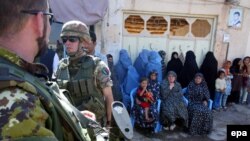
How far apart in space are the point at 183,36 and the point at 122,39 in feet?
5.47

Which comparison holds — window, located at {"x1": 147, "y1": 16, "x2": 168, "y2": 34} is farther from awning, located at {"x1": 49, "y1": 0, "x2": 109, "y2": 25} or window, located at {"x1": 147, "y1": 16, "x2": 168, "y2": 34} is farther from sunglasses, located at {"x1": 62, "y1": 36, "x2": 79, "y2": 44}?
sunglasses, located at {"x1": 62, "y1": 36, "x2": 79, "y2": 44}

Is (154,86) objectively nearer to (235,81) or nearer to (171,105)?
(171,105)

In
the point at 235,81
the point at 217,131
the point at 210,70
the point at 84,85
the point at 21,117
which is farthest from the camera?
the point at 235,81

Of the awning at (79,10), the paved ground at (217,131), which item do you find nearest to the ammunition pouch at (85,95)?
the paved ground at (217,131)

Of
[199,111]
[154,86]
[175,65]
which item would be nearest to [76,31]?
[154,86]

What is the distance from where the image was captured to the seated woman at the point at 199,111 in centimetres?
531

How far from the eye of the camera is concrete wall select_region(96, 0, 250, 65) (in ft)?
20.4

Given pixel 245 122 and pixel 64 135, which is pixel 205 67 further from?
pixel 64 135

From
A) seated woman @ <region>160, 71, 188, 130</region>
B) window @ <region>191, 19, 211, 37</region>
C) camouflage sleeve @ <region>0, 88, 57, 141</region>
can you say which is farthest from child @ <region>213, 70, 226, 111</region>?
camouflage sleeve @ <region>0, 88, 57, 141</region>

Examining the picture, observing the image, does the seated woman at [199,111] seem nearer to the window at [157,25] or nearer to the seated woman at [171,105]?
the seated woman at [171,105]

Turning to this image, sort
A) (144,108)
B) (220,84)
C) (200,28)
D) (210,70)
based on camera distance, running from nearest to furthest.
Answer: (144,108) → (220,84) → (210,70) → (200,28)

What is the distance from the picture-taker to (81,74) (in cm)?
255

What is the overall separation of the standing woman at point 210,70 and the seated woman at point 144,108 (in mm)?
2214

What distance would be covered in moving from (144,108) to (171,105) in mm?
550
